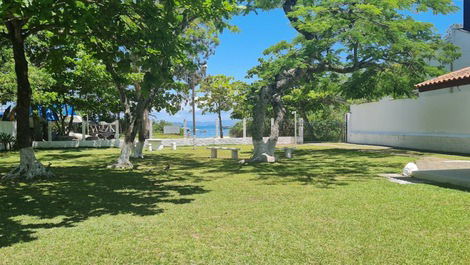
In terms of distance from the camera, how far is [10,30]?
420 inches

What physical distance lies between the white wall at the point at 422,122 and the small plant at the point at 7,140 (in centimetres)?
2140

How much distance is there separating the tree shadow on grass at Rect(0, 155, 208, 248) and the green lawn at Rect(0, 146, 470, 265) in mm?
Result: 19

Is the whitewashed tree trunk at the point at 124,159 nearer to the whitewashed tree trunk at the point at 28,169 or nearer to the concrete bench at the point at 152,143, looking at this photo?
the whitewashed tree trunk at the point at 28,169

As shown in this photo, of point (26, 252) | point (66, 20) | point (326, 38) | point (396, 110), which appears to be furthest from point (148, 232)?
point (396, 110)

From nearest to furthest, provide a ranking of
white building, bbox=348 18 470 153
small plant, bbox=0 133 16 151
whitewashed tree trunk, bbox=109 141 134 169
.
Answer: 1. whitewashed tree trunk, bbox=109 141 134 169
2. white building, bbox=348 18 470 153
3. small plant, bbox=0 133 16 151

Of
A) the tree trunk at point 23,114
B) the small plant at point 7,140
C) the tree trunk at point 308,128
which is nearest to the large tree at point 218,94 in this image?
the tree trunk at point 308,128

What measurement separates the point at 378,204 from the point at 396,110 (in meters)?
18.3

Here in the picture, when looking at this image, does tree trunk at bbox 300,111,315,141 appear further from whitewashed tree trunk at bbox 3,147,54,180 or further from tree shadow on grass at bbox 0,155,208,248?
whitewashed tree trunk at bbox 3,147,54,180

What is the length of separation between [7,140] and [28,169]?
13.7 meters

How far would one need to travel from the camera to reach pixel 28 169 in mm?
10633

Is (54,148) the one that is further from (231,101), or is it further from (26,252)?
(26,252)

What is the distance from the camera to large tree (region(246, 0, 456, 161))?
14.1 metres

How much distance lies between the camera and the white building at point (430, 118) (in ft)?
59.9

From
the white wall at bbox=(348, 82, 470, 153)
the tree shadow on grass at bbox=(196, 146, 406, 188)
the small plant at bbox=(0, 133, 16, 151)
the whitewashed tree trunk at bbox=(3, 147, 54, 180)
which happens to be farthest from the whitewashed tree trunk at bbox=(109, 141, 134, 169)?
the white wall at bbox=(348, 82, 470, 153)
